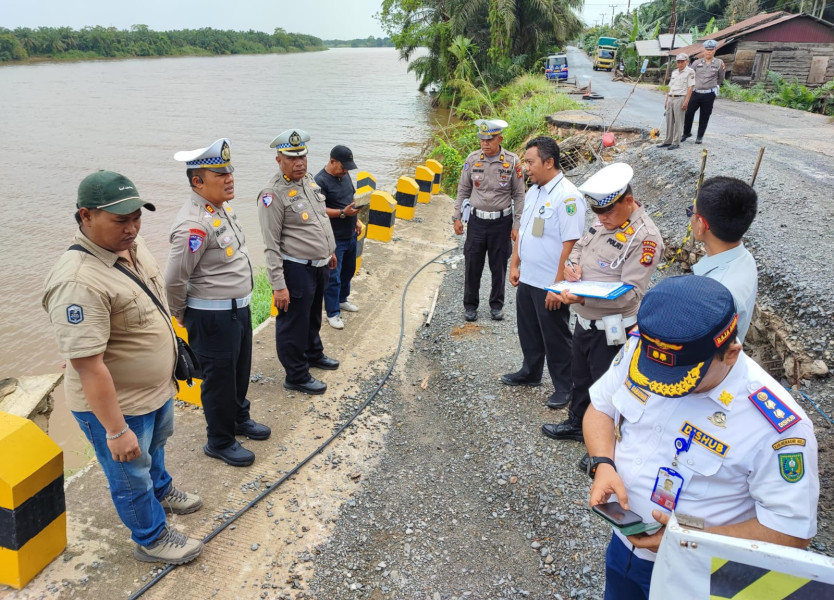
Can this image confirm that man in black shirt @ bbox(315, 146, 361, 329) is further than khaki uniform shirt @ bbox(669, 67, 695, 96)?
No

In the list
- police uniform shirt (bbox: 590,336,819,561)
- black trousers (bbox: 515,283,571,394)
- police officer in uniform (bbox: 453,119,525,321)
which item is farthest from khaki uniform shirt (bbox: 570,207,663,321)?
police officer in uniform (bbox: 453,119,525,321)

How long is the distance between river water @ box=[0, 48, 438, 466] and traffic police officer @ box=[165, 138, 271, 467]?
2668mm

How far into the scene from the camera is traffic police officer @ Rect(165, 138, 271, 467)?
2.98 metres

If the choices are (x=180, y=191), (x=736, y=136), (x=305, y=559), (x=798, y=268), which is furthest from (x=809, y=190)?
(x=180, y=191)

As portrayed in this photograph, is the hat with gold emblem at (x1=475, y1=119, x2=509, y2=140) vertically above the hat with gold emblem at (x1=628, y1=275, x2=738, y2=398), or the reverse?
the hat with gold emblem at (x1=475, y1=119, x2=509, y2=140)

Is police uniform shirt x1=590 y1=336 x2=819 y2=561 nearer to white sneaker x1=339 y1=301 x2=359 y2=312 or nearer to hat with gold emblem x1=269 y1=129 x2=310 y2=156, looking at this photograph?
hat with gold emblem x1=269 y1=129 x2=310 y2=156

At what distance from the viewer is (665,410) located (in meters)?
1.52

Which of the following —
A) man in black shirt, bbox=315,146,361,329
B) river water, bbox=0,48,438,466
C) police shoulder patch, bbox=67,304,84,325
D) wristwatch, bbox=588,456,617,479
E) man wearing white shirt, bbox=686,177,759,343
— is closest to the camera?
wristwatch, bbox=588,456,617,479

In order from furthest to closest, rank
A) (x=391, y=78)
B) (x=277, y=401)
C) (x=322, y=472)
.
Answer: (x=391, y=78) < (x=277, y=401) < (x=322, y=472)

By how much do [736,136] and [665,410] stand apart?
437 inches

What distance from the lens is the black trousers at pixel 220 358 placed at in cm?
315

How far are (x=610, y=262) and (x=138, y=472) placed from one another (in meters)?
2.69

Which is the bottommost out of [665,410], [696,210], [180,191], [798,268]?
[180,191]

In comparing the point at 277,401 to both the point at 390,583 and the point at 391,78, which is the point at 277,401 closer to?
the point at 390,583
